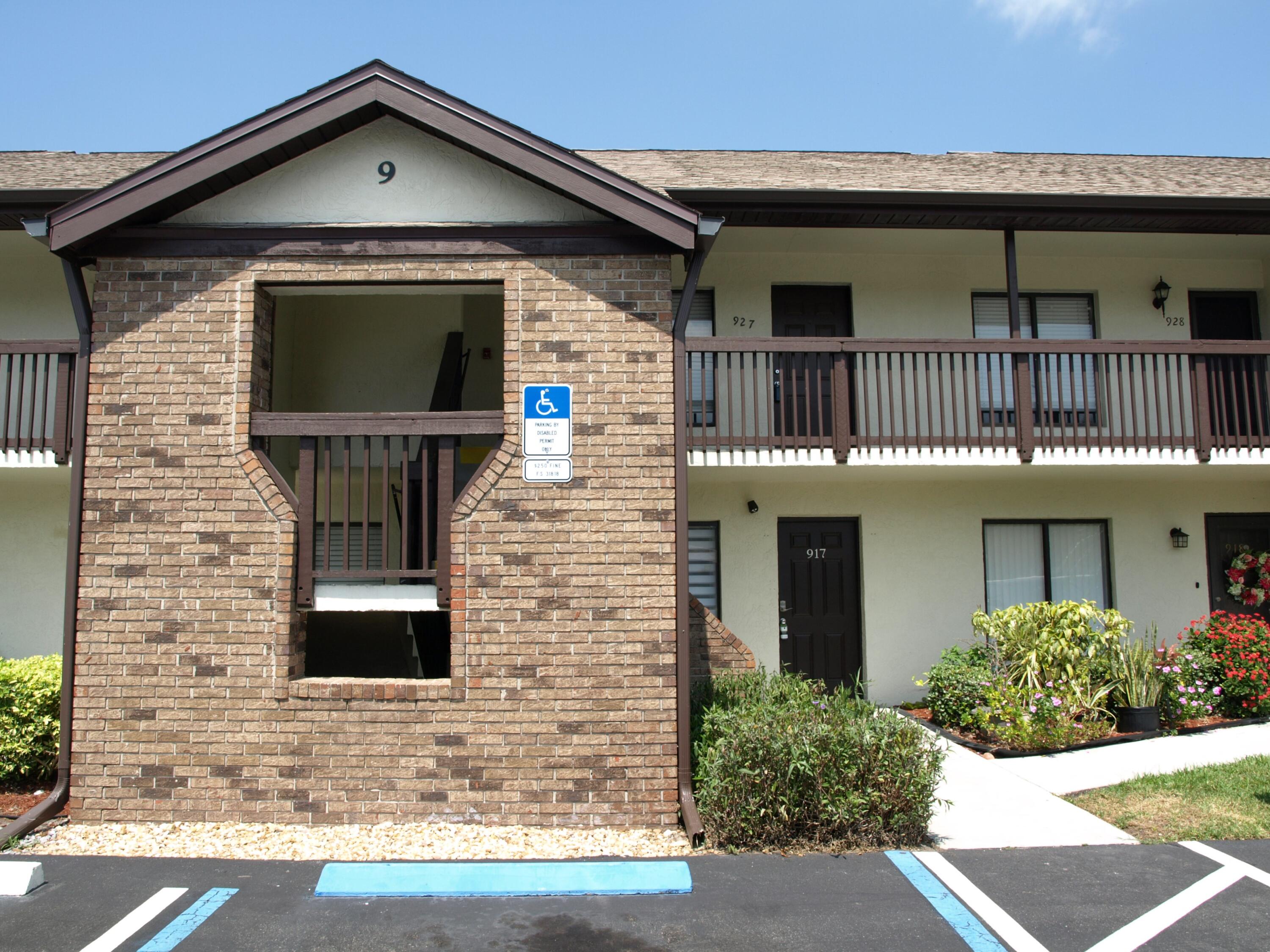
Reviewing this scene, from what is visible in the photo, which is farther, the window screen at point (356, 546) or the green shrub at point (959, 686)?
the window screen at point (356, 546)

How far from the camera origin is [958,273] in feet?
35.3

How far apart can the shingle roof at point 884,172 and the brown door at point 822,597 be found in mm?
3840

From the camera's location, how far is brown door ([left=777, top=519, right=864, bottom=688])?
33.6 feet

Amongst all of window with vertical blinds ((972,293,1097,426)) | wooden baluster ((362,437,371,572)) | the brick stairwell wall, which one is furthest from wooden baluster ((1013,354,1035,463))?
wooden baluster ((362,437,371,572))

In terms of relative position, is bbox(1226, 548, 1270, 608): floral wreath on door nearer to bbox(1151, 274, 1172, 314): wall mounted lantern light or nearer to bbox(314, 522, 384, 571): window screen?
bbox(1151, 274, 1172, 314): wall mounted lantern light

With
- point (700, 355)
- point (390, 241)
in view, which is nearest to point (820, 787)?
point (390, 241)

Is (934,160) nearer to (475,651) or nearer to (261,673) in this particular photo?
(475,651)

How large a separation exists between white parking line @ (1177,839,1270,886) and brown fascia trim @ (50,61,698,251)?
5320 millimetres

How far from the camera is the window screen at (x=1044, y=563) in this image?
10539 millimetres

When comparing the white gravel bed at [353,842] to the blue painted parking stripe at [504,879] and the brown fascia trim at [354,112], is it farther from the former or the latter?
the brown fascia trim at [354,112]

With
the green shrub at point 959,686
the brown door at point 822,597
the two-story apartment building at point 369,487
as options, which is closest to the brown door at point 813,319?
the brown door at point 822,597

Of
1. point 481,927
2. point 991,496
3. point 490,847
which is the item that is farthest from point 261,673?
point 991,496

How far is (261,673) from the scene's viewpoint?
6.32m

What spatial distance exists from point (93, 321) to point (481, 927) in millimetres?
5173
